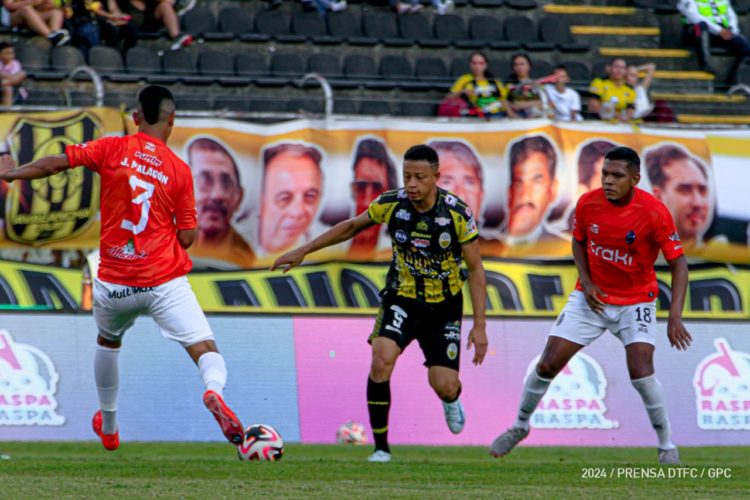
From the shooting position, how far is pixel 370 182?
14969mm

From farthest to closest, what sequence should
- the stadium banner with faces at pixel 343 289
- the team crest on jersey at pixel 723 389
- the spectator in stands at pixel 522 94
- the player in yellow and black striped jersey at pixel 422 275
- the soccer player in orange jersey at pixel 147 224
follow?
the spectator in stands at pixel 522 94
the team crest on jersey at pixel 723 389
the stadium banner with faces at pixel 343 289
the player in yellow and black striped jersey at pixel 422 275
the soccer player in orange jersey at pixel 147 224

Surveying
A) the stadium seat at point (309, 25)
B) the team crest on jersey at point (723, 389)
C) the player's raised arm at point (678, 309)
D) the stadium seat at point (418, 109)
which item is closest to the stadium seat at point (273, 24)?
the stadium seat at point (309, 25)

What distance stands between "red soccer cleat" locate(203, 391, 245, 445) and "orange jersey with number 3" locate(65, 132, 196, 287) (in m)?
0.94

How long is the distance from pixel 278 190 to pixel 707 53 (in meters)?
9.21

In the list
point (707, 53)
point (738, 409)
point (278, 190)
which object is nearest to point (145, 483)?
point (278, 190)

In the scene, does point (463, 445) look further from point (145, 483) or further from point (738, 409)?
point (145, 483)

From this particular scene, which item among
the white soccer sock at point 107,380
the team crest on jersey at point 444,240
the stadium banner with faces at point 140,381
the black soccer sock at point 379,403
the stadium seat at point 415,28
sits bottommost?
the stadium banner with faces at point 140,381

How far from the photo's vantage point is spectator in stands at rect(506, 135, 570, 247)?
1525cm

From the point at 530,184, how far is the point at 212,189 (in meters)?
3.59

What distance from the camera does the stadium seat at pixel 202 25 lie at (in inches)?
738

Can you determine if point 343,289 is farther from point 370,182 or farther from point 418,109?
point 418,109

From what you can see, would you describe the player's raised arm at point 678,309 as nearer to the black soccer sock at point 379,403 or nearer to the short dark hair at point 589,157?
the black soccer sock at point 379,403

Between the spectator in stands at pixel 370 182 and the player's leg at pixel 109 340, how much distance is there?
5.31 meters

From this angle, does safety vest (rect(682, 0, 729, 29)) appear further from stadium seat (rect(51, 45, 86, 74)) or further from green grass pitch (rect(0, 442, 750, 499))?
green grass pitch (rect(0, 442, 750, 499))
